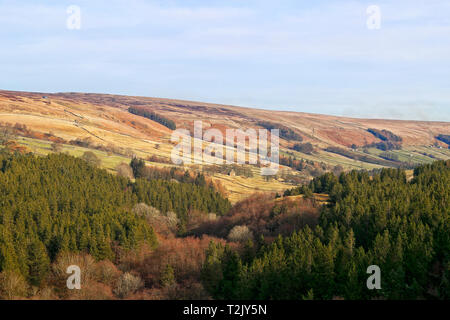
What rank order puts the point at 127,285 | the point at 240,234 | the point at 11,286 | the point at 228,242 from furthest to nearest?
1. the point at 240,234
2. the point at 228,242
3. the point at 127,285
4. the point at 11,286

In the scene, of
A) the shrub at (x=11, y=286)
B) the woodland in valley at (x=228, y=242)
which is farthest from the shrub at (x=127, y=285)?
the shrub at (x=11, y=286)

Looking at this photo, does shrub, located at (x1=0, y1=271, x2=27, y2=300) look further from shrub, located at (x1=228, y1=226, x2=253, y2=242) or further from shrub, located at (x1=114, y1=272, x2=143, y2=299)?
shrub, located at (x1=228, y1=226, x2=253, y2=242)

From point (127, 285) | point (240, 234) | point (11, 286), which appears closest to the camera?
point (11, 286)

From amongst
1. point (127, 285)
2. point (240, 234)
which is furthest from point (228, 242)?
point (127, 285)

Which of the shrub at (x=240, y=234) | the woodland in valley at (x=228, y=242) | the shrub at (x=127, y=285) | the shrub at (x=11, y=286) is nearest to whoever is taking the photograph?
the woodland in valley at (x=228, y=242)

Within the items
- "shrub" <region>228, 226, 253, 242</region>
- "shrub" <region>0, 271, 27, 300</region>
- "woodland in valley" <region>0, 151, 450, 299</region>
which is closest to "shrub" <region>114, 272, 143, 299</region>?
"woodland in valley" <region>0, 151, 450, 299</region>

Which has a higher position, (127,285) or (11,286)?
(11,286)

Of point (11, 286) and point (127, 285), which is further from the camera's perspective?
point (127, 285)

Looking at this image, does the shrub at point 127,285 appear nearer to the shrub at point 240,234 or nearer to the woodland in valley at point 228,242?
the woodland in valley at point 228,242

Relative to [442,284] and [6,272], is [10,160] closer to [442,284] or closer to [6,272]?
[6,272]

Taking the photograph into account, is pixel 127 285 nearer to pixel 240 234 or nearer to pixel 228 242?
pixel 228 242
